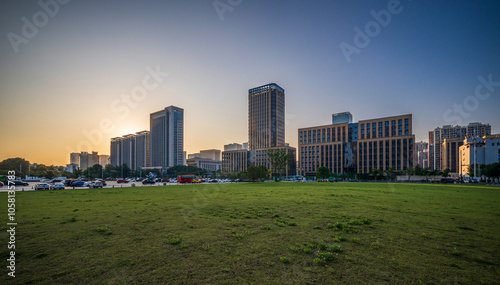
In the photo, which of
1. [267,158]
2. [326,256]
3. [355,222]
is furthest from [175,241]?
[267,158]

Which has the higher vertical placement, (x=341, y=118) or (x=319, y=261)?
(x=341, y=118)

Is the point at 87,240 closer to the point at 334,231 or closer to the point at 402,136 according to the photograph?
the point at 334,231

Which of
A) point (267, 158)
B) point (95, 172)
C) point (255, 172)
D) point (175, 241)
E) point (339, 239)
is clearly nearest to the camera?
point (175, 241)

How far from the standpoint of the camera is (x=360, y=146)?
144 meters

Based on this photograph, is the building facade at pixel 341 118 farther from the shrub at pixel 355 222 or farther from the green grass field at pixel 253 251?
the shrub at pixel 355 222

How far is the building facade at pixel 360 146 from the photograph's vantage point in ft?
433

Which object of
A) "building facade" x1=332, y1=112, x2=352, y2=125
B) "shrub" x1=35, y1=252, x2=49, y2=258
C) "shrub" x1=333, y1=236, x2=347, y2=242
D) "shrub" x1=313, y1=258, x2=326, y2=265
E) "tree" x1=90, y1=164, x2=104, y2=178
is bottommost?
"tree" x1=90, y1=164, x2=104, y2=178

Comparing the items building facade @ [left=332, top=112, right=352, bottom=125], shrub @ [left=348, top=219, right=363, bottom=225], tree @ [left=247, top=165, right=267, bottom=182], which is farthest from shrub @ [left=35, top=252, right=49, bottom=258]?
building facade @ [left=332, top=112, right=352, bottom=125]

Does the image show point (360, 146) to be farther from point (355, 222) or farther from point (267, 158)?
point (355, 222)

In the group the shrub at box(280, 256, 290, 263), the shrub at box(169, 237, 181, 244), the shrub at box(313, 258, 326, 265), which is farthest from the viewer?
the shrub at box(169, 237, 181, 244)

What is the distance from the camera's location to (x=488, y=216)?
1481cm

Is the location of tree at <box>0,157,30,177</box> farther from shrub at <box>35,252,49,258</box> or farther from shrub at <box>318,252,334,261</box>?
shrub at <box>318,252,334,261</box>

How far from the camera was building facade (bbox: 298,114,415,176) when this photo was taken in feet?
433

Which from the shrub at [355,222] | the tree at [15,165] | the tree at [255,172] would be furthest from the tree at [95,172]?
the shrub at [355,222]
